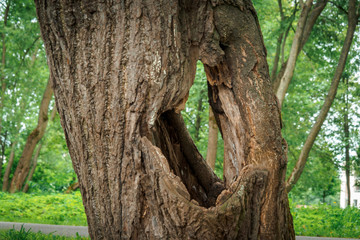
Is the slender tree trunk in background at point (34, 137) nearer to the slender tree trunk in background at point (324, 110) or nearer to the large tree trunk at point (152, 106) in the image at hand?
the slender tree trunk in background at point (324, 110)

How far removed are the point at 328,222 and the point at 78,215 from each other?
6899 millimetres

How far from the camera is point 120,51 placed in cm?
304

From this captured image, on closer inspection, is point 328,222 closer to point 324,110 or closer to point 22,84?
point 324,110

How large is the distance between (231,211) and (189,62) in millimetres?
1356

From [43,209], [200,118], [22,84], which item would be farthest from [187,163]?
[200,118]

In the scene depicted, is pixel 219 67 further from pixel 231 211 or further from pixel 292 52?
pixel 292 52

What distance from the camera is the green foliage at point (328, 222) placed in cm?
802

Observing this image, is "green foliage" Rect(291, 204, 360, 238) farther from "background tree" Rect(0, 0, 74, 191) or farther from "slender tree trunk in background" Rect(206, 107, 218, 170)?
"background tree" Rect(0, 0, 74, 191)

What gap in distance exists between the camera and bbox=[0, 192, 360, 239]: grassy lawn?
8344 mm

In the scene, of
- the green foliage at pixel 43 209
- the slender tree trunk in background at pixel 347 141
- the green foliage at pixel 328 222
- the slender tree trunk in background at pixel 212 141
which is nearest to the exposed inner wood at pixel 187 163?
the green foliage at pixel 328 222

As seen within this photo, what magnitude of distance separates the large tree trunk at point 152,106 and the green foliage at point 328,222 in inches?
208

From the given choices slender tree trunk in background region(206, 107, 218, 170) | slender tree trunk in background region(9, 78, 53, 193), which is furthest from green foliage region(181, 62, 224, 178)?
slender tree trunk in background region(9, 78, 53, 193)

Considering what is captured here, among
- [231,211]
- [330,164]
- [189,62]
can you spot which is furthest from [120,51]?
[330,164]

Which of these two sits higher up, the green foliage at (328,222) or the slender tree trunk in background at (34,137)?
the slender tree trunk in background at (34,137)
